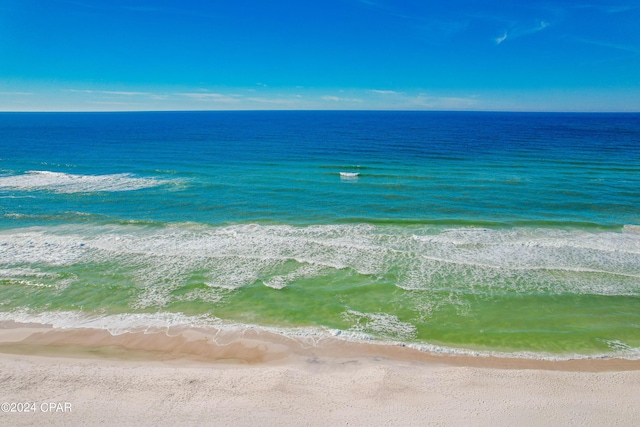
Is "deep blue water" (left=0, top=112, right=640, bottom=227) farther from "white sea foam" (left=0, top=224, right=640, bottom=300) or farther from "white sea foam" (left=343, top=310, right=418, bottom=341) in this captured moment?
"white sea foam" (left=343, top=310, right=418, bottom=341)

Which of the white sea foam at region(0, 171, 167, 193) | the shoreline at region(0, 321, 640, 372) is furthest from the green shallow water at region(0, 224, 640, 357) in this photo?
the white sea foam at region(0, 171, 167, 193)

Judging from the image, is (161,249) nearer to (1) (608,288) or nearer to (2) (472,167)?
(1) (608,288)

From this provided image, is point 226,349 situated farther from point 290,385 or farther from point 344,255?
point 344,255

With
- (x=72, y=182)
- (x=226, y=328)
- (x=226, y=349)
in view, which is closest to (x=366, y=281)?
(x=226, y=328)

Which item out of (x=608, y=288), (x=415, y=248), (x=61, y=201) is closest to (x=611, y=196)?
(x=608, y=288)

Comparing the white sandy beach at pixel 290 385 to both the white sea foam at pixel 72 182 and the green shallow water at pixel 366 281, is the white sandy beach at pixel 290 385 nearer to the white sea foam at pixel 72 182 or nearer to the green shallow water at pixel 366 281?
the green shallow water at pixel 366 281
